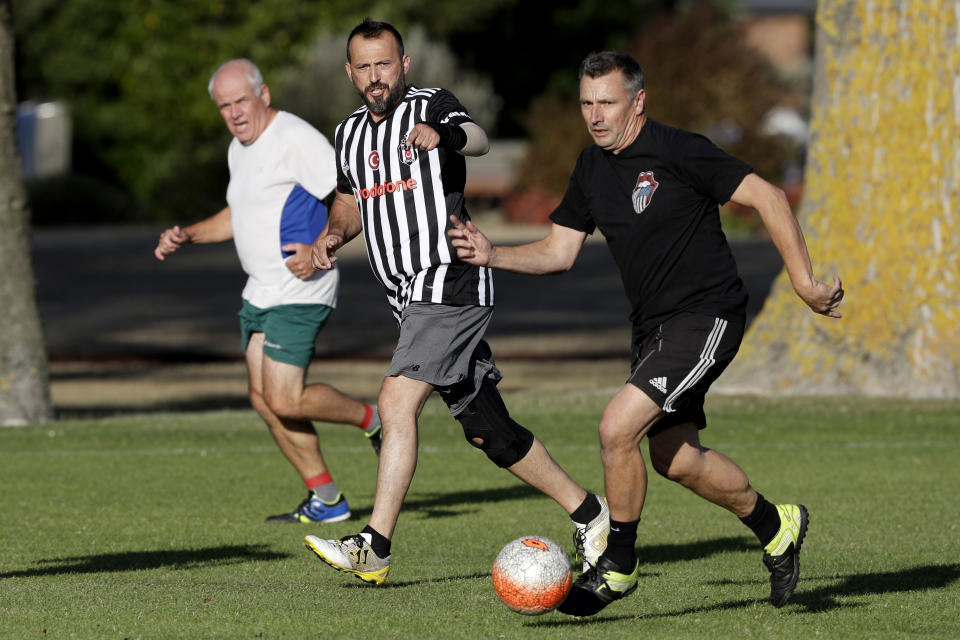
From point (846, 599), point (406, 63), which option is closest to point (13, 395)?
point (406, 63)

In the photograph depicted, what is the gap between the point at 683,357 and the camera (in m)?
6.22

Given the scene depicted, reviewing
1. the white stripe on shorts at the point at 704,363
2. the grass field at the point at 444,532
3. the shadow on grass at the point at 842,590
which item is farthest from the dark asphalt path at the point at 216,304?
the white stripe on shorts at the point at 704,363

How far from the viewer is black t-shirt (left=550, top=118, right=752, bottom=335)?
627 centimetres

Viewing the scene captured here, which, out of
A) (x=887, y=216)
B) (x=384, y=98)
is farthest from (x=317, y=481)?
(x=887, y=216)

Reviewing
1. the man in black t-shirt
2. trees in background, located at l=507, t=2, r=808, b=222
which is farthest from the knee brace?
trees in background, located at l=507, t=2, r=808, b=222

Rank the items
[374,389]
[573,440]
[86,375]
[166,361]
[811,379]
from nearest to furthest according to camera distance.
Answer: [573,440] → [811,379] → [374,389] → [86,375] → [166,361]

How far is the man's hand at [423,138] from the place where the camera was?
6.44m

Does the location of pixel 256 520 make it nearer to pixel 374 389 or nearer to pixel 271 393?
pixel 271 393

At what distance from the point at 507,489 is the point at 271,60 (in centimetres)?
4017

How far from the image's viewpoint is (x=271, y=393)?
866cm

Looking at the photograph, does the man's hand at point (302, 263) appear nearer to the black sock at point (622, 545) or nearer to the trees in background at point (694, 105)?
the black sock at point (622, 545)

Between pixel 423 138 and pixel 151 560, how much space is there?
2.67m

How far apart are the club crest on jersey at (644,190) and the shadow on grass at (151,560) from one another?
2.70 meters

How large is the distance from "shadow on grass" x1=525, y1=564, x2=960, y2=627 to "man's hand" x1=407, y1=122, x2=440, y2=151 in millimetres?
1947
